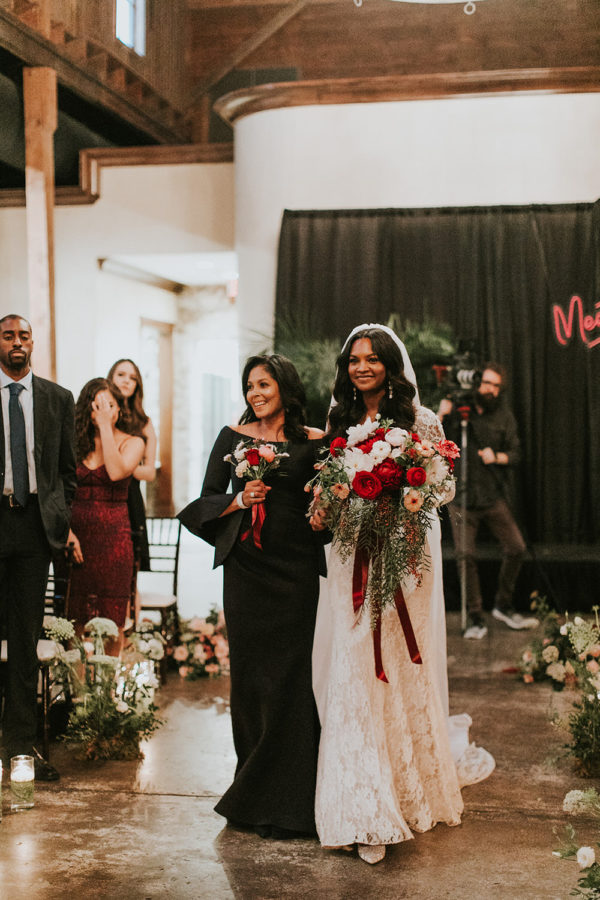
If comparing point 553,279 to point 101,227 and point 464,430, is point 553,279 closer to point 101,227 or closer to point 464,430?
point 464,430

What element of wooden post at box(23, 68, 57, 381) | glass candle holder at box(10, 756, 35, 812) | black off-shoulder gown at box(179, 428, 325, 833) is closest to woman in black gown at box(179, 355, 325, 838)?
black off-shoulder gown at box(179, 428, 325, 833)

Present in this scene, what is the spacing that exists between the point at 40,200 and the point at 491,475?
3.81 m

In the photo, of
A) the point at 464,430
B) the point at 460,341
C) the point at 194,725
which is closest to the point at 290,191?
the point at 460,341

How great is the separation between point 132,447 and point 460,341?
10.2 ft

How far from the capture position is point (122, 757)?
418 centimetres

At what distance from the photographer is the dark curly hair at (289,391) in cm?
347

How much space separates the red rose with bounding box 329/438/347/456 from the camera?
3.19 metres

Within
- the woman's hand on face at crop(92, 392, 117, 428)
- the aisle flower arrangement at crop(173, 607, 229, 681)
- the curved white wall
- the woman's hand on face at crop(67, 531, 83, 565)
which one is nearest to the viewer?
the woman's hand on face at crop(67, 531, 83, 565)

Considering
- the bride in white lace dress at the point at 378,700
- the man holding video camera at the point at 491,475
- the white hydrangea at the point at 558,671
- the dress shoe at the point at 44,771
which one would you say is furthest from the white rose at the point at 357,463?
the man holding video camera at the point at 491,475

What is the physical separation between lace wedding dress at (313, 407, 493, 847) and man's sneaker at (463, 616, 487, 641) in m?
2.98

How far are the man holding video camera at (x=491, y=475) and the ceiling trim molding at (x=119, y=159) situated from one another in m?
2.93

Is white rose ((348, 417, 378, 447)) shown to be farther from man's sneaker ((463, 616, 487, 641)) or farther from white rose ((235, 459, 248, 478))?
man's sneaker ((463, 616, 487, 641))

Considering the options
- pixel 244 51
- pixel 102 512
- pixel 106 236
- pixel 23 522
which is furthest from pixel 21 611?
pixel 244 51

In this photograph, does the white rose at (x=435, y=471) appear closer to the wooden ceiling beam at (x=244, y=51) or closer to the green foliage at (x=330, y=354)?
the green foliage at (x=330, y=354)
